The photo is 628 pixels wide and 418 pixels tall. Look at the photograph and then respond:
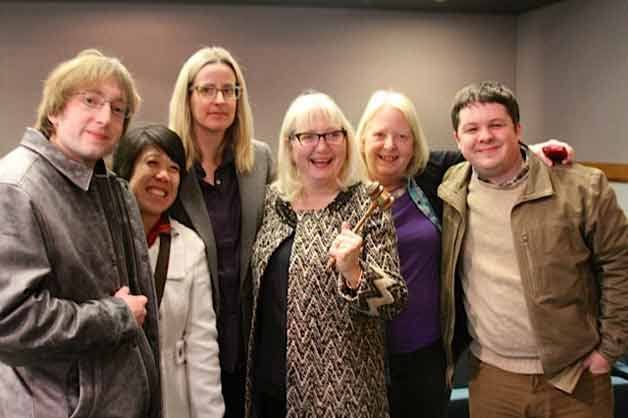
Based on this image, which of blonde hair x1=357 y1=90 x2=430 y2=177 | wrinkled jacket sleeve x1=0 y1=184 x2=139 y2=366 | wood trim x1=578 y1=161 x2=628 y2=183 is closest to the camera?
wrinkled jacket sleeve x1=0 y1=184 x2=139 y2=366

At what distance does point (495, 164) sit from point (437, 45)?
2.44m

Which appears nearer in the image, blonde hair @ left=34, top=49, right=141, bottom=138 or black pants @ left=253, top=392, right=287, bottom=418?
blonde hair @ left=34, top=49, right=141, bottom=138

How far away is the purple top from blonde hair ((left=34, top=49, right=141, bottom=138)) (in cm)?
91

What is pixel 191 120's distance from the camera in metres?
1.67

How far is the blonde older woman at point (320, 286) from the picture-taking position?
4.47ft

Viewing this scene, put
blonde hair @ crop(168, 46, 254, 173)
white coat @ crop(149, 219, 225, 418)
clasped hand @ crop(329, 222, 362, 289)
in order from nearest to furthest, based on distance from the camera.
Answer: clasped hand @ crop(329, 222, 362, 289) < white coat @ crop(149, 219, 225, 418) < blonde hair @ crop(168, 46, 254, 173)

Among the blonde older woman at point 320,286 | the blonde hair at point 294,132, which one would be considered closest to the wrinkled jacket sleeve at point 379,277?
the blonde older woman at point 320,286

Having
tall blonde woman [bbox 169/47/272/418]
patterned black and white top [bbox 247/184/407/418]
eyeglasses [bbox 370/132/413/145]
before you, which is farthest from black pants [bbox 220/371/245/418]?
eyeglasses [bbox 370/132/413/145]

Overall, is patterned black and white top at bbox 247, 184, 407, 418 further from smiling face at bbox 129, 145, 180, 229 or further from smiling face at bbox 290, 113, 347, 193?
smiling face at bbox 129, 145, 180, 229

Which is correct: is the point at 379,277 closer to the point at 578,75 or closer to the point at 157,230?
the point at 157,230

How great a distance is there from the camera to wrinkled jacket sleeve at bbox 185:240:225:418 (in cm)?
146

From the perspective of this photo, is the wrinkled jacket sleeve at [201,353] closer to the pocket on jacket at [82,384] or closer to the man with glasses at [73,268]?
the man with glasses at [73,268]

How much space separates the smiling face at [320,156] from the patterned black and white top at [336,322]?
0.08 metres

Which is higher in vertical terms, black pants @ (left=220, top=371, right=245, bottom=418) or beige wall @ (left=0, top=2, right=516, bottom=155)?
beige wall @ (left=0, top=2, right=516, bottom=155)
